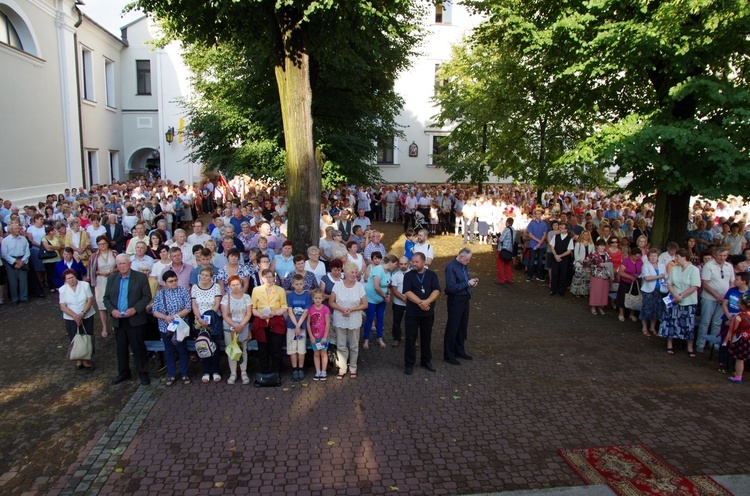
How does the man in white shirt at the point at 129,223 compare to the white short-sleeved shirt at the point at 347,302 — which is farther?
the man in white shirt at the point at 129,223

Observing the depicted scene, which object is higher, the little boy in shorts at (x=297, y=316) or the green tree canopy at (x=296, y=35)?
the green tree canopy at (x=296, y=35)

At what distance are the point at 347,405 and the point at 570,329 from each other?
209 inches

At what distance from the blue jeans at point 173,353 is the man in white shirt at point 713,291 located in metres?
Answer: 8.05

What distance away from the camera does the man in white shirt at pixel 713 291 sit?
9.22 metres

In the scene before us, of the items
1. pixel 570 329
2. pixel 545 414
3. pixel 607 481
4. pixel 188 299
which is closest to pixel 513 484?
pixel 607 481

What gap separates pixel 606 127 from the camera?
37.1 ft

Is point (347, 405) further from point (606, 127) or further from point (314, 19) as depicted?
point (606, 127)

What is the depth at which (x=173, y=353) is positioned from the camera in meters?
7.71

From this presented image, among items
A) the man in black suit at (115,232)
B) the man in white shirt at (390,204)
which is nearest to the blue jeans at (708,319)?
the man in black suit at (115,232)

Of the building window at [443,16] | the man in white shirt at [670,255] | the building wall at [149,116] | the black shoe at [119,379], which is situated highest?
the building window at [443,16]

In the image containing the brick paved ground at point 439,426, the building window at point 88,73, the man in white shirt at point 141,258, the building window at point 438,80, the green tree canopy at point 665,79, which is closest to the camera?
the brick paved ground at point 439,426

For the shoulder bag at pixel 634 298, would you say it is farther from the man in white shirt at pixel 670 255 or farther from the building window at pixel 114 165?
the building window at pixel 114 165

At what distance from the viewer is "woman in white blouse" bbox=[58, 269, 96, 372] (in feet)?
25.9

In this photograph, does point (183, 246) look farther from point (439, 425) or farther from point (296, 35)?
point (439, 425)
